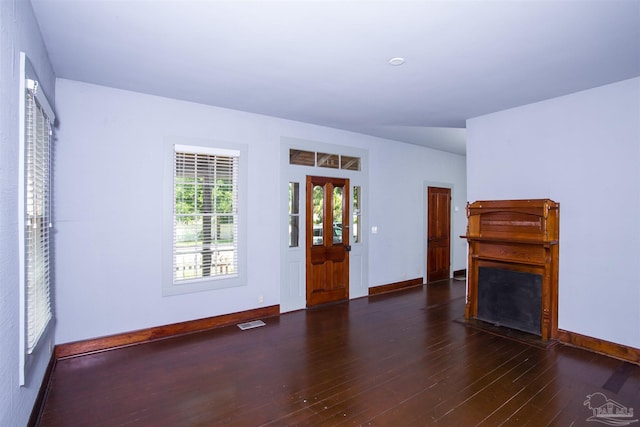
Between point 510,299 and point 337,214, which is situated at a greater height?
point 337,214

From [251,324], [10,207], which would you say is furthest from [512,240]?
[10,207]

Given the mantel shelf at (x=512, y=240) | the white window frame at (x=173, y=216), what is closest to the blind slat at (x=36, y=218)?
the white window frame at (x=173, y=216)

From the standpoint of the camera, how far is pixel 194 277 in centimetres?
427

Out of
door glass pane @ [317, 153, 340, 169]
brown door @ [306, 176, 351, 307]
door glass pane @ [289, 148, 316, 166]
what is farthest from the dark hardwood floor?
door glass pane @ [317, 153, 340, 169]

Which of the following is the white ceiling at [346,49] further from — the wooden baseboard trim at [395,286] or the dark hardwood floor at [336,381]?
the wooden baseboard trim at [395,286]

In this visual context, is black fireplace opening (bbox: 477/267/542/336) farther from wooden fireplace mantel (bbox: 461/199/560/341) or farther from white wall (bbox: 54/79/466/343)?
white wall (bbox: 54/79/466/343)

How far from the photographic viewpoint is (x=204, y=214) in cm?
429

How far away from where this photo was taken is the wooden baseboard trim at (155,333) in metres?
3.51

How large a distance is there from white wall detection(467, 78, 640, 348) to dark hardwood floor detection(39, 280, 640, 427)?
50 centimetres

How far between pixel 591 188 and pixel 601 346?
169 cm

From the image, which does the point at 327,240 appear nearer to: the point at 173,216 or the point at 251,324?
the point at 251,324

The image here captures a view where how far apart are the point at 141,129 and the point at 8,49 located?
2154 mm

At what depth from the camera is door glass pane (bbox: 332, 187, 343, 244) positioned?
559 centimetres

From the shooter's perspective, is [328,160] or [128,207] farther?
[328,160]
